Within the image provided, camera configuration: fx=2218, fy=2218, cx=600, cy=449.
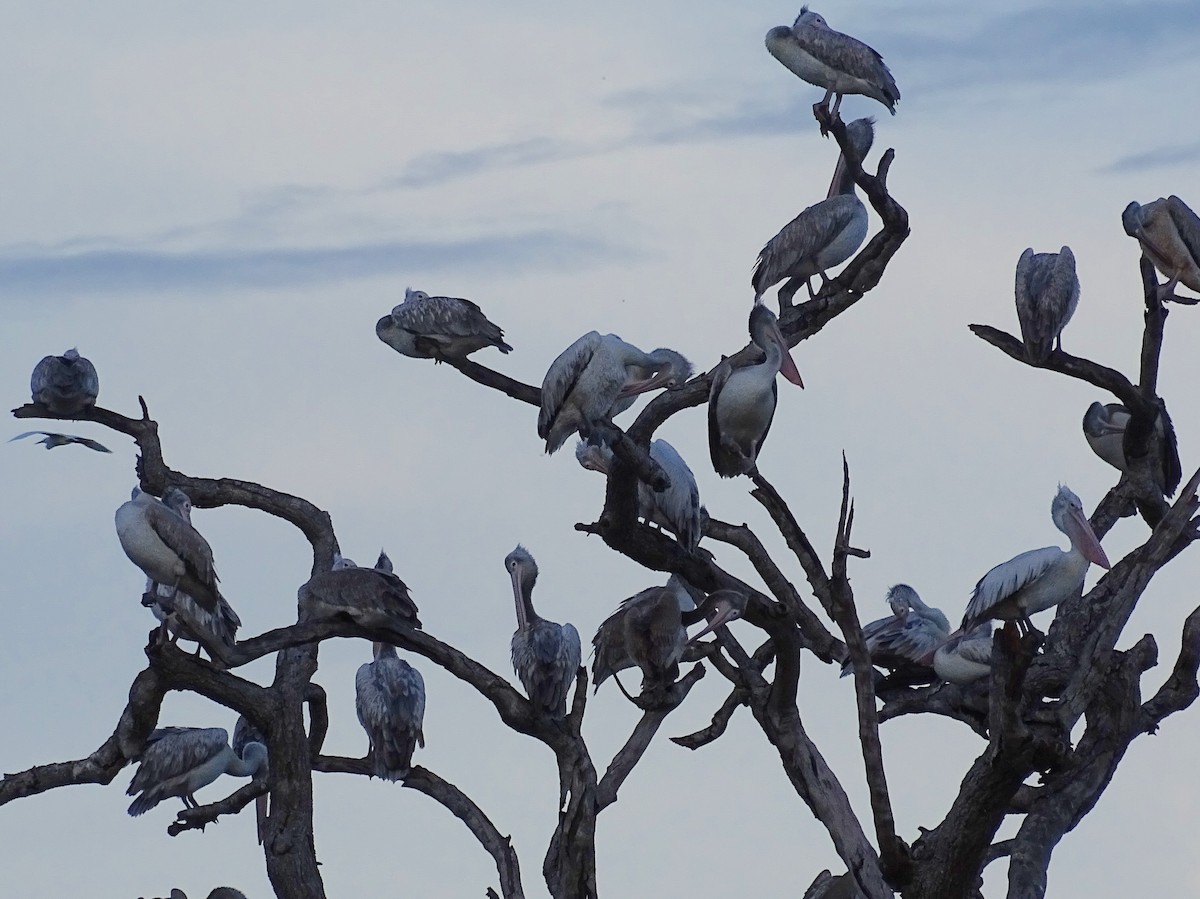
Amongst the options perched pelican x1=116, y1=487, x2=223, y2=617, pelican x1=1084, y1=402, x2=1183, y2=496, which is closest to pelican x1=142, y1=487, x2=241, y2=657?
perched pelican x1=116, y1=487, x2=223, y2=617

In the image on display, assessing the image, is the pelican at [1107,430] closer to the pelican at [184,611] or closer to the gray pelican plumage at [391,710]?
the gray pelican plumage at [391,710]

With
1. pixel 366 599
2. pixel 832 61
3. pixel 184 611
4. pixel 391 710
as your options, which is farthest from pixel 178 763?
pixel 832 61

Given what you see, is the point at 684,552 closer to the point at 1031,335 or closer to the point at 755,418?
the point at 755,418

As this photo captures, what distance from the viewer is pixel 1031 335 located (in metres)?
13.4

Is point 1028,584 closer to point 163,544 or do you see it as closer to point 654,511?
point 654,511

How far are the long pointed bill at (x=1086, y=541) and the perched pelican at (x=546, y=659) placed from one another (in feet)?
10.0

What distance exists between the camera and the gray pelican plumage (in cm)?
1389

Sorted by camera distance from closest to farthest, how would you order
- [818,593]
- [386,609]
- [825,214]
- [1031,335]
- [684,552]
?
[818,593] → [684,552] → [386,609] → [1031,335] → [825,214]

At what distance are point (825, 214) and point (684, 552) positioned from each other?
4.57 metres

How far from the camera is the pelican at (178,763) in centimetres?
1584

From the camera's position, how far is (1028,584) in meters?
11.5

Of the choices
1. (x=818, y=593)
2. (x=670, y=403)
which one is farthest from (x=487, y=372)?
(x=818, y=593)

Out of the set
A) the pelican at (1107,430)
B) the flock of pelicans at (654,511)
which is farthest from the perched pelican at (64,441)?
the pelican at (1107,430)

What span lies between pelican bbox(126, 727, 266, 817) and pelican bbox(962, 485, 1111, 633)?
249 inches
